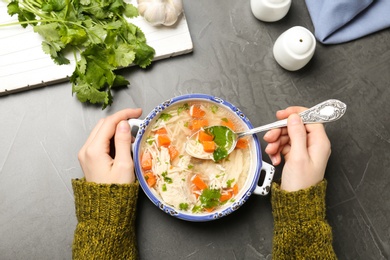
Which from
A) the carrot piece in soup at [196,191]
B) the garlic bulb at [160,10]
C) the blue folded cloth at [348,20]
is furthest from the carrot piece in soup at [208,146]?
the blue folded cloth at [348,20]

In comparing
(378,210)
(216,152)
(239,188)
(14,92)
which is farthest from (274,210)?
(14,92)

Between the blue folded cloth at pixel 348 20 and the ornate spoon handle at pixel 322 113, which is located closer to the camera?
the ornate spoon handle at pixel 322 113

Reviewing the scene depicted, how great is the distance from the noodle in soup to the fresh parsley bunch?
0.19 m

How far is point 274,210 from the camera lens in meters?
1.15

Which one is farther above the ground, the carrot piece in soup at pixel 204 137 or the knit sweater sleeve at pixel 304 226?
the carrot piece in soup at pixel 204 137

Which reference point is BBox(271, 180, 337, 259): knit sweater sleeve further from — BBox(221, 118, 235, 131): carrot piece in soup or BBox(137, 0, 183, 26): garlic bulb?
BBox(137, 0, 183, 26): garlic bulb

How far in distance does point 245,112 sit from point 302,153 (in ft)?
0.88

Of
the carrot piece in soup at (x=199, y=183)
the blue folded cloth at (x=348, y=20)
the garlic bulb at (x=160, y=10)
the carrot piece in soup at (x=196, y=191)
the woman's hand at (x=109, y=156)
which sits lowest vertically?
the carrot piece in soup at (x=196, y=191)

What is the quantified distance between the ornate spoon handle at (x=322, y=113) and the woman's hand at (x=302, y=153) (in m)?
0.02

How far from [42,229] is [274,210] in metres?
0.65

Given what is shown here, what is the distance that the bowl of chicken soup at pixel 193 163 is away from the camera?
109 cm

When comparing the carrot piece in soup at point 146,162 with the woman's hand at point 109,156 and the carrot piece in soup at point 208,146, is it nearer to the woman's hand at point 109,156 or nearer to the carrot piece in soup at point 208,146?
the woman's hand at point 109,156

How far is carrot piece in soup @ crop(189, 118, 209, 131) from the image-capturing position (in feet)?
3.78

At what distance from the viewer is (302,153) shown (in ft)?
3.50
